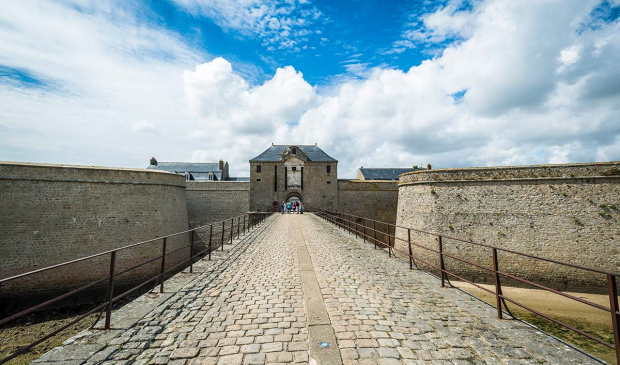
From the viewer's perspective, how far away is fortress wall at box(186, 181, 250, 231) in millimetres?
28156

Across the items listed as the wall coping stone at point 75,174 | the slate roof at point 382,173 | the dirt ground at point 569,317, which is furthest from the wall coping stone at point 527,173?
the slate roof at point 382,173

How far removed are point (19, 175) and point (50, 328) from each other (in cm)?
748

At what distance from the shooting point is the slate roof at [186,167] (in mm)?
35906

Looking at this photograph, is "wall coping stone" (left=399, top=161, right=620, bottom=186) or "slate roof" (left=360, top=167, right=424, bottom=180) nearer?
"wall coping stone" (left=399, top=161, right=620, bottom=186)

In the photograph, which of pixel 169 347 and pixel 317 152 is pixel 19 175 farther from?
pixel 317 152

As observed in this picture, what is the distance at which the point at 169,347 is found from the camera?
3184 millimetres

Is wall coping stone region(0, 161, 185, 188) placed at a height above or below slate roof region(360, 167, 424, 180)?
below

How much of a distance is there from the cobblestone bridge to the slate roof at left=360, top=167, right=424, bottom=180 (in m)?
32.9

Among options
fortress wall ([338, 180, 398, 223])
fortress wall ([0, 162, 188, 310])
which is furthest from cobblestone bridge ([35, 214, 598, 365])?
fortress wall ([338, 180, 398, 223])

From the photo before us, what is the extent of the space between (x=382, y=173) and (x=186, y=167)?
27621 mm

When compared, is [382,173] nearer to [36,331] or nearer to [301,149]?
[301,149]

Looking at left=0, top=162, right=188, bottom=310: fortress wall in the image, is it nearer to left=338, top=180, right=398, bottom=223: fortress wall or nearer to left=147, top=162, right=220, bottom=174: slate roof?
left=338, top=180, right=398, bottom=223: fortress wall

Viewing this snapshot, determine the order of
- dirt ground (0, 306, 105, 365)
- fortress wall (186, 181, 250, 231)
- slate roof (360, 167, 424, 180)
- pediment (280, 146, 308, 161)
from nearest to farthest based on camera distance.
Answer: dirt ground (0, 306, 105, 365) → fortress wall (186, 181, 250, 231) → pediment (280, 146, 308, 161) → slate roof (360, 167, 424, 180)

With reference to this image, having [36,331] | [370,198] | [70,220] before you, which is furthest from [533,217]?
[70,220]
